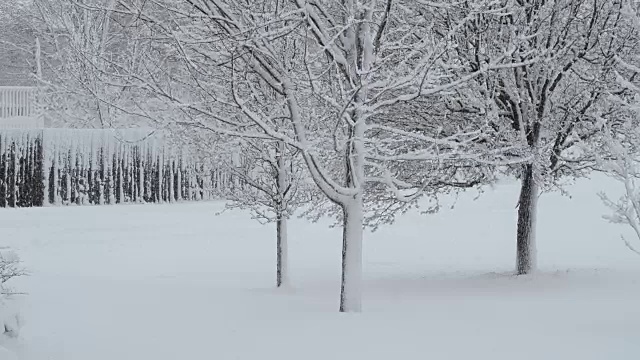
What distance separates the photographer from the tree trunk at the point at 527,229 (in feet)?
36.3

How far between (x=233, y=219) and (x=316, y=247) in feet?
13.0

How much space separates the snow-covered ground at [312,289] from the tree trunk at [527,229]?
27 cm

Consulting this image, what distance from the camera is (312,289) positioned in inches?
451

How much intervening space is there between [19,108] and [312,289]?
1537 cm

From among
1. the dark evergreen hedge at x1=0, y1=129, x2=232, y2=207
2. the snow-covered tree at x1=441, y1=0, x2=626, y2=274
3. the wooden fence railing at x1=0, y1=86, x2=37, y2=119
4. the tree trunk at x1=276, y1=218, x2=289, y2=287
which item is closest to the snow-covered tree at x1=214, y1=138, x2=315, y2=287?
the tree trunk at x1=276, y1=218, x2=289, y2=287

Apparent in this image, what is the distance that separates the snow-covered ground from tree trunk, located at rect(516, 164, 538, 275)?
265 mm

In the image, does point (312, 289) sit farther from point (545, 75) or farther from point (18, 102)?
point (18, 102)

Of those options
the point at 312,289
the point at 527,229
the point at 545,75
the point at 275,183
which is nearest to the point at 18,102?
the point at 275,183

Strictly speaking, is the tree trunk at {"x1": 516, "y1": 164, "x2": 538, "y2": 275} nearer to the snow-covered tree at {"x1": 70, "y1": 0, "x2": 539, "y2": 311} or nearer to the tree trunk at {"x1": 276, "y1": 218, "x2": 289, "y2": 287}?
the snow-covered tree at {"x1": 70, "y1": 0, "x2": 539, "y2": 311}

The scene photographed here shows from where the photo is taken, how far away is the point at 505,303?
28.7 feet

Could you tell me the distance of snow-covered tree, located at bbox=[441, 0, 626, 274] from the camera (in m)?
9.52

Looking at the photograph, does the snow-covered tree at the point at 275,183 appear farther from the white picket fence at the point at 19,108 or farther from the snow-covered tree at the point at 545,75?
the white picket fence at the point at 19,108

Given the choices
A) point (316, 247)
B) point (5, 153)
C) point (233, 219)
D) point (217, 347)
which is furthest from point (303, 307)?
point (5, 153)

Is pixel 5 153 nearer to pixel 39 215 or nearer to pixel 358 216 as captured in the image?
pixel 39 215
